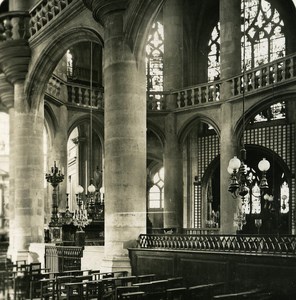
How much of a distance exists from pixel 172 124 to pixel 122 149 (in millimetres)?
10230

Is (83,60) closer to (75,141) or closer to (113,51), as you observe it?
(75,141)

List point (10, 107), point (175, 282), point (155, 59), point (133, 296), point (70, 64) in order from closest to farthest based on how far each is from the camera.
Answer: point (133, 296) < point (175, 282) < point (10, 107) < point (70, 64) < point (155, 59)

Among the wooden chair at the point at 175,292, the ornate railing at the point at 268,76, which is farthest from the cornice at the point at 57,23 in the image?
the wooden chair at the point at 175,292

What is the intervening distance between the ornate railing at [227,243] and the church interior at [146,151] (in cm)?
4

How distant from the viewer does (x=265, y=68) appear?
18891 millimetres

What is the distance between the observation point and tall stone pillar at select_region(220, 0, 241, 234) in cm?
1958

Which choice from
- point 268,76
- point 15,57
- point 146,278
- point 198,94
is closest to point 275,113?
point 198,94

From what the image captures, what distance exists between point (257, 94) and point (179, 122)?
15.4ft

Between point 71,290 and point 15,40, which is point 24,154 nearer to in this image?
point 15,40

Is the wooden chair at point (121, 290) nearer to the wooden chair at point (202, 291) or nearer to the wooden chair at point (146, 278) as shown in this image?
the wooden chair at point (202, 291)

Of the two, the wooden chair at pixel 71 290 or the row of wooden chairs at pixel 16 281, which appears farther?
the wooden chair at pixel 71 290

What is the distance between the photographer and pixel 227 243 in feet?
37.7

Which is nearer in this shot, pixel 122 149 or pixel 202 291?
pixel 202 291

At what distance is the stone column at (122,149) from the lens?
42.6ft
